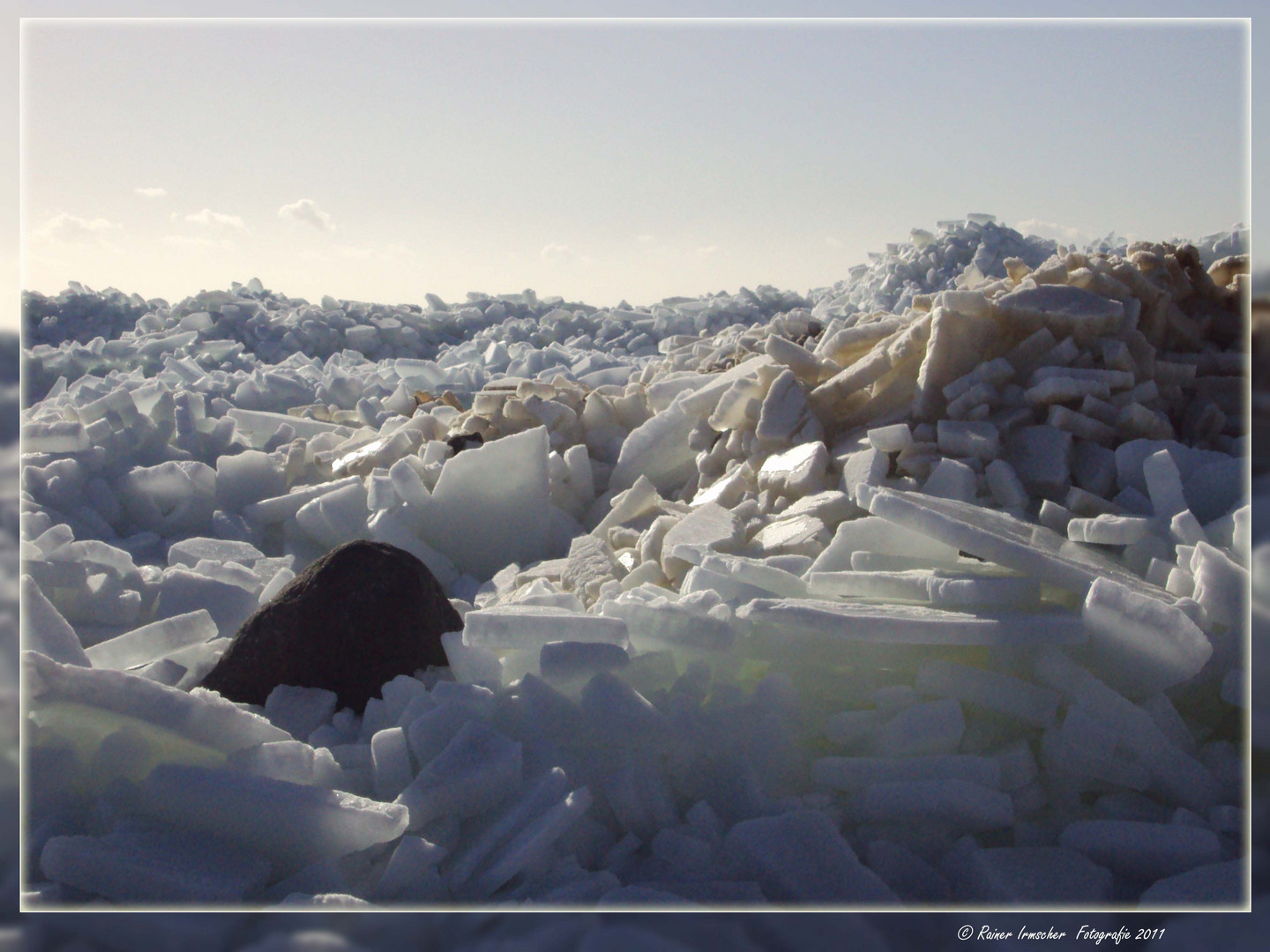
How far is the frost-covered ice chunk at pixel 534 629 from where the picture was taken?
140cm

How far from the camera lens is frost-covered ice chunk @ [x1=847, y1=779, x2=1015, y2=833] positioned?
1.19 meters

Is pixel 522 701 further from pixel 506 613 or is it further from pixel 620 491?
pixel 620 491

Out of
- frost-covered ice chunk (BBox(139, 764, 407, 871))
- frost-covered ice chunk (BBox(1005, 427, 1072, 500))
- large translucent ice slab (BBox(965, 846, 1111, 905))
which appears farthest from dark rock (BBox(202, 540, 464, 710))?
frost-covered ice chunk (BBox(1005, 427, 1072, 500))

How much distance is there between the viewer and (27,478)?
2.57m

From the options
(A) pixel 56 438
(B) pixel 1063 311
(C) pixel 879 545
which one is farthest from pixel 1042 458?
(A) pixel 56 438

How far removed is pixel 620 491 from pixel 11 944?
6.68ft

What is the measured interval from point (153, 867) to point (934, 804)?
0.84m

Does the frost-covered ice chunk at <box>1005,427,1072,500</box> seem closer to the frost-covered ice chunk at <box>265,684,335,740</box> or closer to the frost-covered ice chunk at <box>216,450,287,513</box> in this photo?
the frost-covered ice chunk at <box>265,684,335,740</box>

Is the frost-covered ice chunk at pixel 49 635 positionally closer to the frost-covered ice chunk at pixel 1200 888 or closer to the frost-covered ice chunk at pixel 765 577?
the frost-covered ice chunk at pixel 765 577

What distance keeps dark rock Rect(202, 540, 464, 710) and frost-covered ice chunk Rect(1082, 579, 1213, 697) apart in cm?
96

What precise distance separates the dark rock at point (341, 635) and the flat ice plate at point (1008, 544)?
738 millimetres

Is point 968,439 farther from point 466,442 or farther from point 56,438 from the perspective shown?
point 56,438

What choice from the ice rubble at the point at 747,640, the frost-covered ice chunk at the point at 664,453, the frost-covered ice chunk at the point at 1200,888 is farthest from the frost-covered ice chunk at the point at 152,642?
the frost-covered ice chunk at the point at 1200,888

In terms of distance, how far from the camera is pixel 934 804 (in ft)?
3.92
